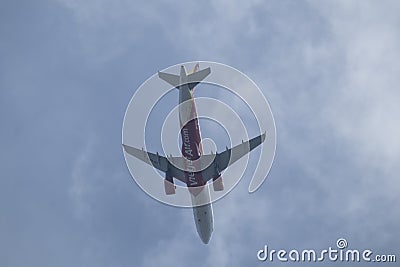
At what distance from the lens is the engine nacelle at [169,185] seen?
4840 inches

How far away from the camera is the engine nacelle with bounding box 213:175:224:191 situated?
4836 inches

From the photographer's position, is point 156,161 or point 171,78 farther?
point 156,161

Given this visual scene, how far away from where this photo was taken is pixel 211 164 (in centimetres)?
12038

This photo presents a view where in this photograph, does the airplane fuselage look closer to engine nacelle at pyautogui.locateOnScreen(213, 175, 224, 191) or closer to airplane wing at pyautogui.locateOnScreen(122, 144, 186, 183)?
engine nacelle at pyautogui.locateOnScreen(213, 175, 224, 191)

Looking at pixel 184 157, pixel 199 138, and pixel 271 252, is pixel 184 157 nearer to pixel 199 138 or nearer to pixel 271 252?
pixel 199 138

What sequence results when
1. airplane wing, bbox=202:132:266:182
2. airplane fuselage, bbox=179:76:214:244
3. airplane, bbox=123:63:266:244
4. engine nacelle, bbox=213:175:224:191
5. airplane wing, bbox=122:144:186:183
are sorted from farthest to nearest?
engine nacelle, bbox=213:175:224:191, airplane wing, bbox=122:144:186:183, airplane wing, bbox=202:132:266:182, airplane, bbox=123:63:266:244, airplane fuselage, bbox=179:76:214:244

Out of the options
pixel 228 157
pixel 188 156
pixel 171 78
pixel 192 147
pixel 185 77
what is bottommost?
pixel 188 156

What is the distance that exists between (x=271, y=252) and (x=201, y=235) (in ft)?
41.3

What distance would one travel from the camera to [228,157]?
4749 inches

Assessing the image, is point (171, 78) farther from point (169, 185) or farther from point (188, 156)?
point (169, 185)

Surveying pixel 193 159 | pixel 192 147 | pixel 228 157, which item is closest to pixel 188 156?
pixel 193 159

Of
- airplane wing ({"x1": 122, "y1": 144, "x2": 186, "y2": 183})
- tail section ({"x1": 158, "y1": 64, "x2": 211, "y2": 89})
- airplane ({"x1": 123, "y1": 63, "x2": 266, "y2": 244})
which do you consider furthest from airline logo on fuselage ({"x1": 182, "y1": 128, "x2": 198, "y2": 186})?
tail section ({"x1": 158, "y1": 64, "x2": 211, "y2": 89})

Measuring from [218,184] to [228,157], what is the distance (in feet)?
18.2

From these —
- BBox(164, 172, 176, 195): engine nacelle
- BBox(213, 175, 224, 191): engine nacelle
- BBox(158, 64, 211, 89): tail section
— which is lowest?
BBox(164, 172, 176, 195): engine nacelle
